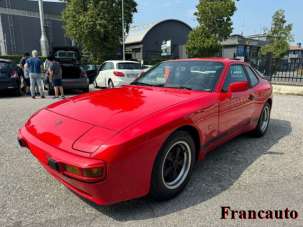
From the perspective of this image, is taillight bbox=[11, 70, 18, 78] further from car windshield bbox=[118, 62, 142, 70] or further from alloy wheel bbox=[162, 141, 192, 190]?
alloy wheel bbox=[162, 141, 192, 190]

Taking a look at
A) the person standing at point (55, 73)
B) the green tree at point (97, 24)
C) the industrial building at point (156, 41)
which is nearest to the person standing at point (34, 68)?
the person standing at point (55, 73)

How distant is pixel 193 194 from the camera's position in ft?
8.86

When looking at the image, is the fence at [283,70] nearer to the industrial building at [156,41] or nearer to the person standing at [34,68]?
the person standing at [34,68]

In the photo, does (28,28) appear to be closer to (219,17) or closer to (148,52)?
(148,52)

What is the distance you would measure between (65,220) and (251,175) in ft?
7.40

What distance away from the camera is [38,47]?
3291 cm

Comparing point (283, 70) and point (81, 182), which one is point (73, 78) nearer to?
point (81, 182)

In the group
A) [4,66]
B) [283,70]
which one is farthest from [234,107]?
[283,70]

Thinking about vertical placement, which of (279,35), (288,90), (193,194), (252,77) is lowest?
A: (193,194)

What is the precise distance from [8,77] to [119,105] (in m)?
8.22

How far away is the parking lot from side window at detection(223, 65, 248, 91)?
3.64 ft

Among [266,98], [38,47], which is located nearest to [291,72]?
[266,98]

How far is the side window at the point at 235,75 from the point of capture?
135 inches

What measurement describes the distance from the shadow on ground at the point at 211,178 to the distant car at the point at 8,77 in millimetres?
8383
